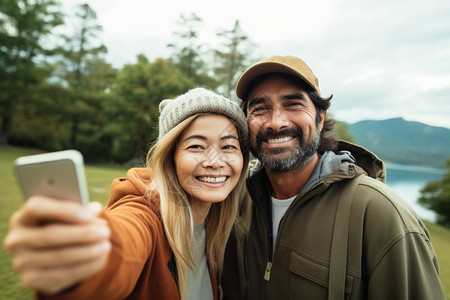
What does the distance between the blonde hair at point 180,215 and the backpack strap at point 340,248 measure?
995 mm

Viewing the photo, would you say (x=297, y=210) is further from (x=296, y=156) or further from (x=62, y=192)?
(x=62, y=192)

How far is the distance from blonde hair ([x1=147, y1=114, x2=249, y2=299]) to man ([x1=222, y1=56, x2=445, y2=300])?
325 millimetres

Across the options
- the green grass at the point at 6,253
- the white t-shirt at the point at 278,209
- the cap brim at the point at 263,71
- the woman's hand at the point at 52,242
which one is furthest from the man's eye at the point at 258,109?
the green grass at the point at 6,253

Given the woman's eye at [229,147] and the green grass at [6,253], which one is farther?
the green grass at [6,253]

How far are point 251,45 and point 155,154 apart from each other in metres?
25.4

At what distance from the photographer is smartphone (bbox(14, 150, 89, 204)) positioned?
69 cm

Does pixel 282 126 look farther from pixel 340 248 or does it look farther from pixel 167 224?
pixel 167 224

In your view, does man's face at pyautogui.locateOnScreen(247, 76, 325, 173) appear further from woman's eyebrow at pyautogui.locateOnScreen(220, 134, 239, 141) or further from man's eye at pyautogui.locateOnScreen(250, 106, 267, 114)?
woman's eyebrow at pyautogui.locateOnScreen(220, 134, 239, 141)

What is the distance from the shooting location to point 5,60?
76.2 ft

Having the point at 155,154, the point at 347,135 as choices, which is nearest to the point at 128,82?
the point at 155,154

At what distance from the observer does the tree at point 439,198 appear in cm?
2123

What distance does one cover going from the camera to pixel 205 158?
6.54ft

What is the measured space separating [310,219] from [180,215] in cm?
109

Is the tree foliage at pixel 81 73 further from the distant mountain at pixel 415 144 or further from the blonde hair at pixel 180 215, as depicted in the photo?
the distant mountain at pixel 415 144
